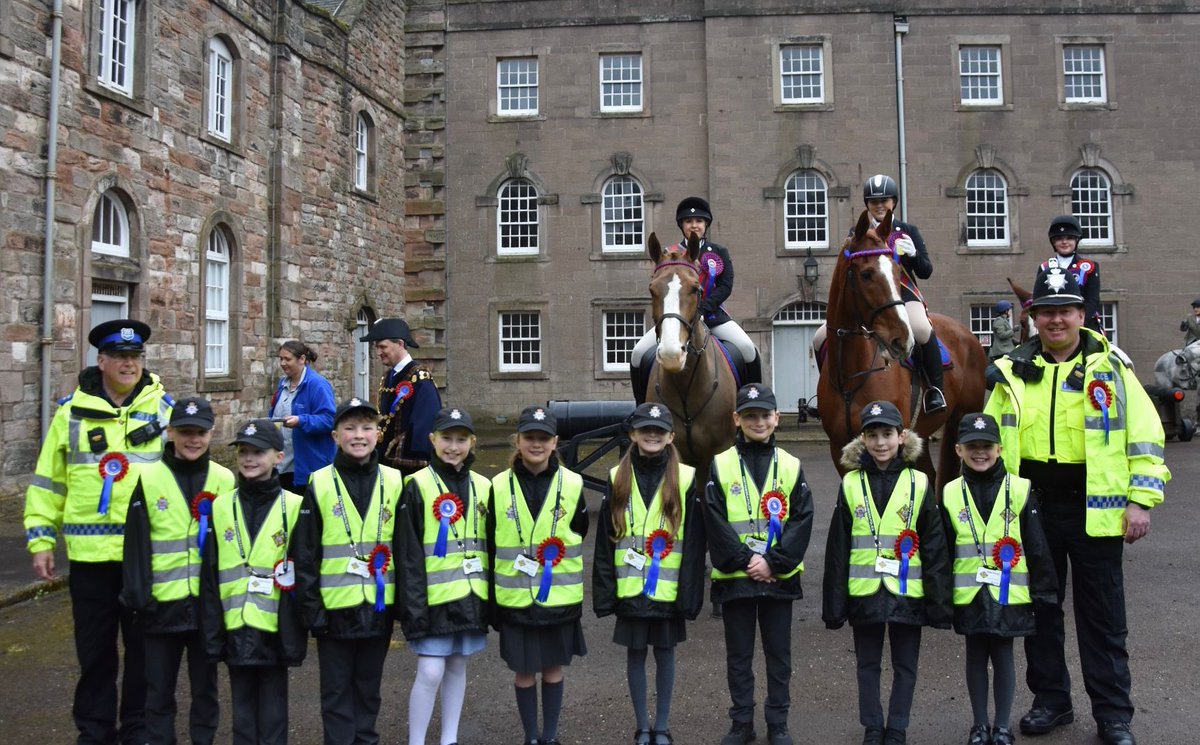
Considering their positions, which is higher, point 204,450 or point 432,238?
point 432,238

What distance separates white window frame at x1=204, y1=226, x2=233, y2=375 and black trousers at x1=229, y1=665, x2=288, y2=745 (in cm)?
1242

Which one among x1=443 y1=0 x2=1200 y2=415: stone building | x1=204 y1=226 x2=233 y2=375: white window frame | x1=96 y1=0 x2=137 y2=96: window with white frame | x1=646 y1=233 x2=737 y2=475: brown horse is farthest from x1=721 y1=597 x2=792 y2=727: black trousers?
x1=443 y1=0 x2=1200 y2=415: stone building

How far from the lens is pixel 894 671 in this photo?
4355 mm

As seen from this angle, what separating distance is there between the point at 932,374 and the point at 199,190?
12566 millimetres

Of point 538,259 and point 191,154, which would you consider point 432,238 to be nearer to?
point 538,259

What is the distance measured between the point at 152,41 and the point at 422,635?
12958mm

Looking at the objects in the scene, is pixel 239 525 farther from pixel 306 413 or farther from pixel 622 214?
pixel 622 214

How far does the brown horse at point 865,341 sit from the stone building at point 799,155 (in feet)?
52.4

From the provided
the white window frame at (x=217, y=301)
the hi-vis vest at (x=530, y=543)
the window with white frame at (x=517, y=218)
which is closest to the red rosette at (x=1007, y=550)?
the hi-vis vest at (x=530, y=543)

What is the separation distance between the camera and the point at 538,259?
915 inches

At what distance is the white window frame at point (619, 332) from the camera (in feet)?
75.9

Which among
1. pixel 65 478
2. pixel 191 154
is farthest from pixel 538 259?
pixel 65 478

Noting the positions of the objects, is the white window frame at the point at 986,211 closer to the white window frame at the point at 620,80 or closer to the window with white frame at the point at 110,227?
the white window frame at the point at 620,80

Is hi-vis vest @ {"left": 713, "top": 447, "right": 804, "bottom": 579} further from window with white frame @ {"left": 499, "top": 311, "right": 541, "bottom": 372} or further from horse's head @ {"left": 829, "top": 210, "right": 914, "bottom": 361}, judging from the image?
window with white frame @ {"left": 499, "top": 311, "right": 541, "bottom": 372}
